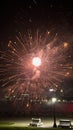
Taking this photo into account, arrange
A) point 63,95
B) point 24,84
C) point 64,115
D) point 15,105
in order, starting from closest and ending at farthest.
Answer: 1. point 24,84
2. point 64,115
3. point 15,105
4. point 63,95

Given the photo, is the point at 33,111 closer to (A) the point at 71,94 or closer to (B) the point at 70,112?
(B) the point at 70,112

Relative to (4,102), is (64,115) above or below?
below

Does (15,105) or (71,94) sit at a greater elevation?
(71,94)

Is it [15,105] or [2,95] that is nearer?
[15,105]

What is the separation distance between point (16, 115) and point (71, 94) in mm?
14096

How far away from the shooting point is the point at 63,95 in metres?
54.0

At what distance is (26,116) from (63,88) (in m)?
11.1

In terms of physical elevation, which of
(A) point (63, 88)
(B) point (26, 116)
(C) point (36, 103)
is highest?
(A) point (63, 88)

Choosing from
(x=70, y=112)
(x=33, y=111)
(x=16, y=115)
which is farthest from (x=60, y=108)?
(x=16, y=115)

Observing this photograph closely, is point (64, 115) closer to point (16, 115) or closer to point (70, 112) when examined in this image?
point (70, 112)

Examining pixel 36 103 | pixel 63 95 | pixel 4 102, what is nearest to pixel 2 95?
pixel 4 102

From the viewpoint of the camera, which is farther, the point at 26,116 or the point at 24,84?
the point at 26,116

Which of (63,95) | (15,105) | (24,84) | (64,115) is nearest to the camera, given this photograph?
(24,84)

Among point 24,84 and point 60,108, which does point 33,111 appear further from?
point 24,84
